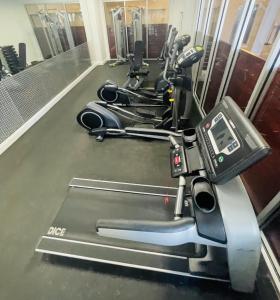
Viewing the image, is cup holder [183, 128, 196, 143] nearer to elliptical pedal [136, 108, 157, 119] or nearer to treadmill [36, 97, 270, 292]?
treadmill [36, 97, 270, 292]

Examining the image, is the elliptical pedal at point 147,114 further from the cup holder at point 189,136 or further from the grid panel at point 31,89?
the grid panel at point 31,89

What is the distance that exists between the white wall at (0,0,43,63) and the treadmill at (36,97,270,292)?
5.11 meters

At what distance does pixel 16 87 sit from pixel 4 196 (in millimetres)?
1626

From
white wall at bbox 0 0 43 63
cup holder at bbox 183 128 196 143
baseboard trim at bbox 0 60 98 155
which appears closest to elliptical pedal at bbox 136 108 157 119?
cup holder at bbox 183 128 196 143

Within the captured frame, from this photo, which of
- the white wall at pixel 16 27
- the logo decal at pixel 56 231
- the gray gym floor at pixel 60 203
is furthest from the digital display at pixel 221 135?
the white wall at pixel 16 27

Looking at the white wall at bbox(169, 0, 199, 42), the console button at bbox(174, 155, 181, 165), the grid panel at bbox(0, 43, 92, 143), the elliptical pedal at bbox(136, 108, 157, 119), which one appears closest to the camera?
the console button at bbox(174, 155, 181, 165)

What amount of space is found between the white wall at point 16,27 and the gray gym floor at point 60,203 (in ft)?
9.81

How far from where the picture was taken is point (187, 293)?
3.70 ft

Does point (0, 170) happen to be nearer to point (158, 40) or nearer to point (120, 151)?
point (120, 151)

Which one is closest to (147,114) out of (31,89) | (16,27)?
(31,89)

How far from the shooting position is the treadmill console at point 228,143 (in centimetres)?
69

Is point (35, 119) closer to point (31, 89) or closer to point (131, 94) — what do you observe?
point (31, 89)

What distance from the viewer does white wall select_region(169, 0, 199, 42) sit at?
505cm

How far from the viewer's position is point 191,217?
2.82ft
